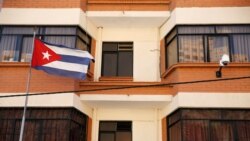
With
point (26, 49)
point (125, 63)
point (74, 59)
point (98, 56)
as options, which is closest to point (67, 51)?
point (74, 59)

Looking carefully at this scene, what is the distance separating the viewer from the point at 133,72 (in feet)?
48.8

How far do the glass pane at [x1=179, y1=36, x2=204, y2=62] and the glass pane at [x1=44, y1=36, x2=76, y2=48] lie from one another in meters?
3.89

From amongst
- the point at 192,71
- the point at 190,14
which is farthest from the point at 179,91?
the point at 190,14

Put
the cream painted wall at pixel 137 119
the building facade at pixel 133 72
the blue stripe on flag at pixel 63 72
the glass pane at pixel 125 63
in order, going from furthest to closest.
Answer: the glass pane at pixel 125 63, the cream painted wall at pixel 137 119, the building facade at pixel 133 72, the blue stripe on flag at pixel 63 72

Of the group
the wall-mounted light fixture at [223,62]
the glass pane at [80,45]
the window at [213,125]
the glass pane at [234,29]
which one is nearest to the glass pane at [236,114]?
the window at [213,125]

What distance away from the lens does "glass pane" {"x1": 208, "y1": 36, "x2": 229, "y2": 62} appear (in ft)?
44.2

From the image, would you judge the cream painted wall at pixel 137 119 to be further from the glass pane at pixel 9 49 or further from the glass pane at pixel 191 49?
the glass pane at pixel 9 49

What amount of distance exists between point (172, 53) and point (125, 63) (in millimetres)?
2112

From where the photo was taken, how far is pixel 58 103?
12805mm

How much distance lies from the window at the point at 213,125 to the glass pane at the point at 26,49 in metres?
5.72

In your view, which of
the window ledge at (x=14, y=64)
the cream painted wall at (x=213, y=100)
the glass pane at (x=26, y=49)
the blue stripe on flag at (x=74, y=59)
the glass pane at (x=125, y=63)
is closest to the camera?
the cream painted wall at (x=213, y=100)

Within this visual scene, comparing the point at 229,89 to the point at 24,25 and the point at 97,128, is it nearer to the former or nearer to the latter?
the point at 97,128

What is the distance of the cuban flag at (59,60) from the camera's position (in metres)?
12.3

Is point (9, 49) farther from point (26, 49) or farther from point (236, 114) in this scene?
point (236, 114)
